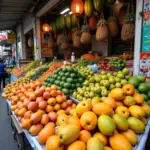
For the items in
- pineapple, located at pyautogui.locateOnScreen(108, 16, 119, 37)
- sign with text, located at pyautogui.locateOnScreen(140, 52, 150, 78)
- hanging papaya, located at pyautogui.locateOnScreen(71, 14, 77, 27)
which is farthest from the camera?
hanging papaya, located at pyautogui.locateOnScreen(71, 14, 77, 27)

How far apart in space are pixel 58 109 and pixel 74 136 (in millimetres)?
759


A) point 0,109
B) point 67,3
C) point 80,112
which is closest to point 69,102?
point 80,112

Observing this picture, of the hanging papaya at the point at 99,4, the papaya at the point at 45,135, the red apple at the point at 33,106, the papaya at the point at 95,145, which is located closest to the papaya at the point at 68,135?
the papaya at the point at 95,145

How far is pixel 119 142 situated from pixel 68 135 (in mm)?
384

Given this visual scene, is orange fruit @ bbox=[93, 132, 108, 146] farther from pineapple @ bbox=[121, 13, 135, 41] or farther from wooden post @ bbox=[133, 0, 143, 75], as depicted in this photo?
pineapple @ bbox=[121, 13, 135, 41]

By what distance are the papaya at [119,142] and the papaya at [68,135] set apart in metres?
0.28

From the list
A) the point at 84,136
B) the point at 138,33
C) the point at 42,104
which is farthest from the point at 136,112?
the point at 138,33

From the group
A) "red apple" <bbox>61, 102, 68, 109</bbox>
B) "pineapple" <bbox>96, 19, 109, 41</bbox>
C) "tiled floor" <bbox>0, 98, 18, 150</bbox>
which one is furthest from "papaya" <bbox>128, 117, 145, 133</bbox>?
"pineapple" <bbox>96, 19, 109, 41</bbox>

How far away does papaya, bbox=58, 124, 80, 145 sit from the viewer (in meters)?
1.09

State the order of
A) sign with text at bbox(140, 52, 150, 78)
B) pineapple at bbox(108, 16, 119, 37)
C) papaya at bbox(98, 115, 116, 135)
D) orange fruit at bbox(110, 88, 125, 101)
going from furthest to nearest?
pineapple at bbox(108, 16, 119, 37) → sign with text at bbox(140, 52, 150, 78) → orange fruit at bbox(110, 88, 125, 101) → papaya at bbox(98, 115, 116, 135)

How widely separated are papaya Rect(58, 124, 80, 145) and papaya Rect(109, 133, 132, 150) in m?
0.28

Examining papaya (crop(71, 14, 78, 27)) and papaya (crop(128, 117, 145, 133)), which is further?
papaya (crop(71, 14, 78, 27))

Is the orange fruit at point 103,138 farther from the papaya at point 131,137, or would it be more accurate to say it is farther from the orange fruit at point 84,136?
the papaya at point 131,137

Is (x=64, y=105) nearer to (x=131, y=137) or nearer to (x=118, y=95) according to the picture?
(x=118, y=95)
